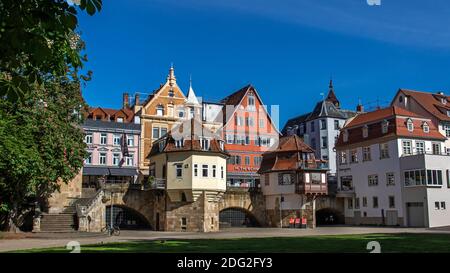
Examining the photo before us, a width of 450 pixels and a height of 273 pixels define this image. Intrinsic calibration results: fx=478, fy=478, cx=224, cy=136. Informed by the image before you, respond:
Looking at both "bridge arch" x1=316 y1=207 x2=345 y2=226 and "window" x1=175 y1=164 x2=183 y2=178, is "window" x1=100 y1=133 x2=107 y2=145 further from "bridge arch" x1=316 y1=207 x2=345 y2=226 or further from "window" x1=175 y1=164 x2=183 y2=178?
"bridge arch" x1=316 y1=207 x2=345 y2=226

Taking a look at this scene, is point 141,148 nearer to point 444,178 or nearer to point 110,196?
point 110,196

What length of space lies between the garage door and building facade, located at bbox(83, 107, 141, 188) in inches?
1241

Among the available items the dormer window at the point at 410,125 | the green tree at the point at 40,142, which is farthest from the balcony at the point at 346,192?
the green tree at the point at 40,142

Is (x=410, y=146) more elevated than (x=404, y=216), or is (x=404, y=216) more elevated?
(x=410, y=146)

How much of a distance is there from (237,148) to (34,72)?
2258 inches

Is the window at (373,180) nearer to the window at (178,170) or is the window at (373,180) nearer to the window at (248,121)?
the window at (248,121)

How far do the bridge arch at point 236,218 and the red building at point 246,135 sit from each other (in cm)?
788

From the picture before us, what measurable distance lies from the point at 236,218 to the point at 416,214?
62.6 feet

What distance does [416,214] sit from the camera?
153 feet

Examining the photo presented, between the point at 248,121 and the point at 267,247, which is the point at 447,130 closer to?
the point at 248,121

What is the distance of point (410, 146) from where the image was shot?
49375mm

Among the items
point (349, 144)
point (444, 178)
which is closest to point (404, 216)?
point (444, 178)

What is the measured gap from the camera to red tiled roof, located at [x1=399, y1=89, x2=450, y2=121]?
54006 mm

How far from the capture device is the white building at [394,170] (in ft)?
151
